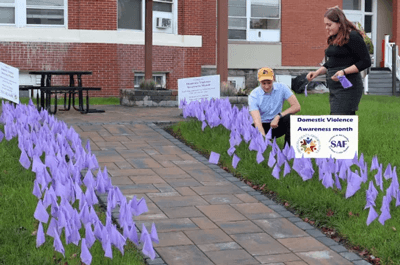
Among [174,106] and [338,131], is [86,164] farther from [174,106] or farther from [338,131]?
[174,106]

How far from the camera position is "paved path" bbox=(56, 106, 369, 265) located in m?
5.21

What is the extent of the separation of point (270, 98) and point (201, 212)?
2.47m

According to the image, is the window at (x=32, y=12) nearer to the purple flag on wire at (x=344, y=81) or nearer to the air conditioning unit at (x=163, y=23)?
the air conditioning unit at (x=163, y=23)

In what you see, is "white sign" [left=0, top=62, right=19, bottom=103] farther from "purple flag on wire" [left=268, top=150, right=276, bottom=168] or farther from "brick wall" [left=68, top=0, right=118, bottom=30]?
"brick wall" [left=68, top=0, right=118, bottom=30]

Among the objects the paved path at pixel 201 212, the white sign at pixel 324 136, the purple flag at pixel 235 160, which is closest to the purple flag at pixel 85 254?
the paved path at pixel 201 212

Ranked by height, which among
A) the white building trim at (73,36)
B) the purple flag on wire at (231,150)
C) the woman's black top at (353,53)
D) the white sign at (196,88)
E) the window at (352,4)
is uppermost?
the window at (352,4)

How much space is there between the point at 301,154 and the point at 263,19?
18.1m

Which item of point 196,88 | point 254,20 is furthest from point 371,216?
point 254,20

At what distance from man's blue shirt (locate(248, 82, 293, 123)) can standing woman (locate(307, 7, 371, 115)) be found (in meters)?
0.83

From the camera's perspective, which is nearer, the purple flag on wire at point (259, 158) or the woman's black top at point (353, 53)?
the woman's black top at point (353, 53)

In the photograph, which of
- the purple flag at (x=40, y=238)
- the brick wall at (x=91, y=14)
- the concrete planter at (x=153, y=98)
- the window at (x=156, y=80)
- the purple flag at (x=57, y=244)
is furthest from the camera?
the window at (x=156, y=80)

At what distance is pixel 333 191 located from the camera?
21.6 ft

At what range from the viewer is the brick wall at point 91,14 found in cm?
1928

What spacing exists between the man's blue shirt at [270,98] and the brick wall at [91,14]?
11.9 metres
